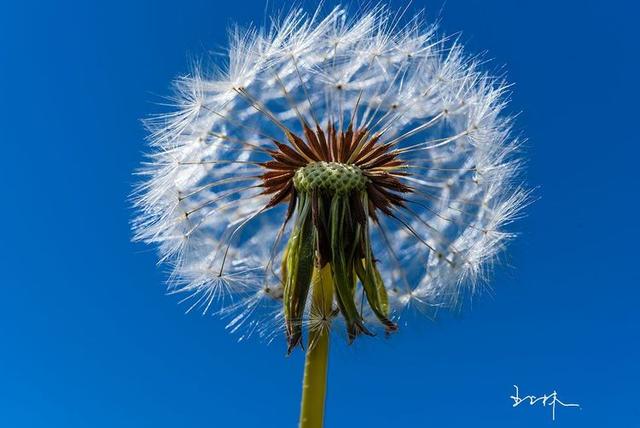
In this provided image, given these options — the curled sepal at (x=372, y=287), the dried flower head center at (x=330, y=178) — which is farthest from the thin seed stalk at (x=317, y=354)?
the dried flower head center at (x=330, y=178)

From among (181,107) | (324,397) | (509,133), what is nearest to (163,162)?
(181,107)

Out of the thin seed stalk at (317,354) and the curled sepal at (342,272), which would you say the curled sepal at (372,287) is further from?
the thin seed stalk at (317,354)

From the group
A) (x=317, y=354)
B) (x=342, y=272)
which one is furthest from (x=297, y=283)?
(x=317, y=354)

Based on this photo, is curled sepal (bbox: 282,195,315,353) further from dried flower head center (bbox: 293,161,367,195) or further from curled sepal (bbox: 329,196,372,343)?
dried flower head center (bbox: 293,161,367,195)

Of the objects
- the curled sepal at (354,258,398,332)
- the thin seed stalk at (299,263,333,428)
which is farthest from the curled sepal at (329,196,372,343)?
the thin seed stalk at (299,263,333,428)

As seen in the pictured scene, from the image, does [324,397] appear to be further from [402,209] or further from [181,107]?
[181,107]
